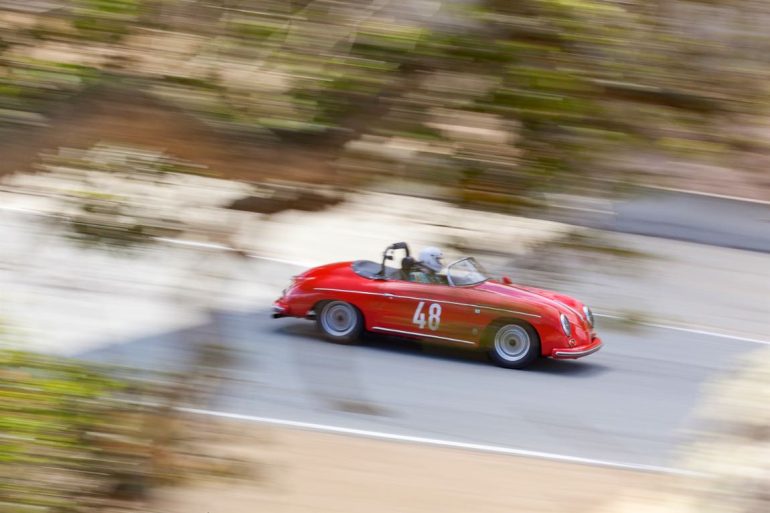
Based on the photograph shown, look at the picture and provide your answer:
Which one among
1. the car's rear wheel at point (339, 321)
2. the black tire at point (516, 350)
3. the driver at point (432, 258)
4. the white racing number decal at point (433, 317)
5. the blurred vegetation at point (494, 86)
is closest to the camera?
the blurred vegetation at point (494, 86)

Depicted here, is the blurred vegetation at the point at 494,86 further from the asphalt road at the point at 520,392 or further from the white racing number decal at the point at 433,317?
the asphalt road at the point at 520,392

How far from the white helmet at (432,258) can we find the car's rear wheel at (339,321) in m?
4.95

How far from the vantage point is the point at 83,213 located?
2.00m

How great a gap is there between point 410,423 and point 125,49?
4.42m

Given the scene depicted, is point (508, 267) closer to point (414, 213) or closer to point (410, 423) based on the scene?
point (414, 213)

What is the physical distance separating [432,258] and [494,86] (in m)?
0.58

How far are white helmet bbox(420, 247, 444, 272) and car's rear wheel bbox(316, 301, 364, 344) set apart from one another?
4953mm

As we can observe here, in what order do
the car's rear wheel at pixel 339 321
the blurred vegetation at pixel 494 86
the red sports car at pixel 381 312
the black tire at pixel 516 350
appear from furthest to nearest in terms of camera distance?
the car's rear wheel at pixel 339 321
the black tire at pixel 516 350
the red sports car at pixel 381 312
the blurred vegetation at pixel 494 86

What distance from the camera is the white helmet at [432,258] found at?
1937 mm

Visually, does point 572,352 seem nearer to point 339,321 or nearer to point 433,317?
point 339,321

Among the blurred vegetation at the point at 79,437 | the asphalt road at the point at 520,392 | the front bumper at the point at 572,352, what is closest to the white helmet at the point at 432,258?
the blurred vegetation at the point at 79,437

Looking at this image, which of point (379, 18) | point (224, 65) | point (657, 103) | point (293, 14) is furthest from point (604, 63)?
point (224, 65)

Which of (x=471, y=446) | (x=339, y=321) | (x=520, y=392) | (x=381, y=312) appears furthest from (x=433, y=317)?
(x=339, y=321)

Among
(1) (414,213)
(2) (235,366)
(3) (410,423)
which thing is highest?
(1) (414,213)
